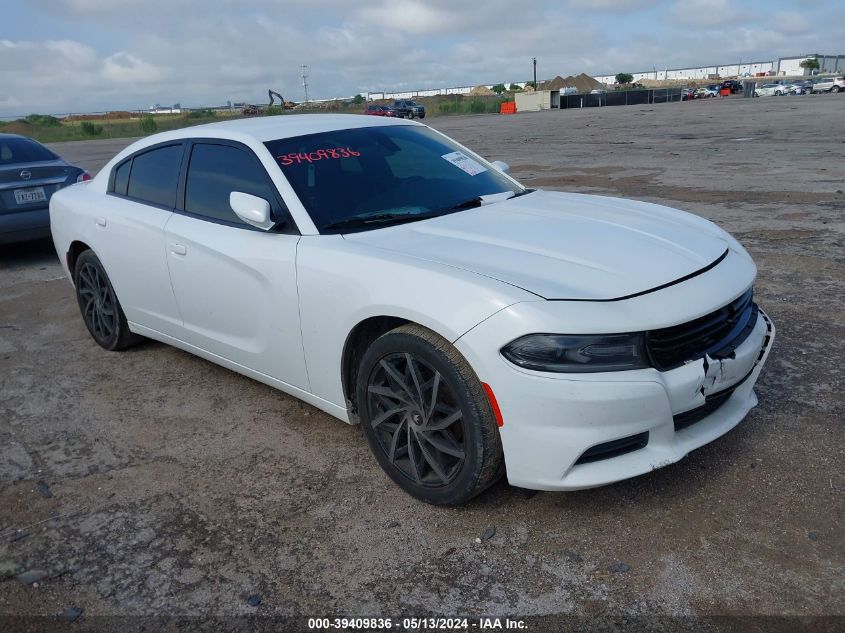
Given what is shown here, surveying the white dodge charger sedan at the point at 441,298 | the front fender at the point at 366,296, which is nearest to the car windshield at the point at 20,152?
the white dodge charger sedan at the point at 441,298

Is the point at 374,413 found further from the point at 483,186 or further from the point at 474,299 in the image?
the point at 483,186

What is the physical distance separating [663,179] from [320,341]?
9.74 m

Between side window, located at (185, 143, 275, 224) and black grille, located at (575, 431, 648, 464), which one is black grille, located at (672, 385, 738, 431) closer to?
black grille, located at (575, 431, 648, 464)

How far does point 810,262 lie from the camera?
20.3 feet

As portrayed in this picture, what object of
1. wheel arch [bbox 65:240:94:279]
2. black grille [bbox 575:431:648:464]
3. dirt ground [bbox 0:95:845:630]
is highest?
wheel arch [bbox 65:240:94:279]

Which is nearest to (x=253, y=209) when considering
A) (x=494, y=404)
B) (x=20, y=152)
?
(x=494, y=404)

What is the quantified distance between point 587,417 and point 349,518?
1.12 meters

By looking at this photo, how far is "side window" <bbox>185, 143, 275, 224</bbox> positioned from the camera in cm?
373

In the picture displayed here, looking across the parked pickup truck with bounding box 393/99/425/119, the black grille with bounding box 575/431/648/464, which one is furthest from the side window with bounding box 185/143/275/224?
the parked pickup truck with bounding box 393/99/425/119

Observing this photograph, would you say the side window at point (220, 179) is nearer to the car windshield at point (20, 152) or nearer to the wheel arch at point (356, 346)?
the wheel arch at point (356, 346)

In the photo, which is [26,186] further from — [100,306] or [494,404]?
[494,404]

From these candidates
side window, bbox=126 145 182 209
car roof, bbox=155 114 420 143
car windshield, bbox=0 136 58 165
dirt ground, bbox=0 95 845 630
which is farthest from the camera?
car windshield, bbox=0 136 58 165

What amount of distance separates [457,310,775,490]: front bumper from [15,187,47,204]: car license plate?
6.90 m

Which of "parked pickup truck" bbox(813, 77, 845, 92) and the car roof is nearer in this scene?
the car roof
